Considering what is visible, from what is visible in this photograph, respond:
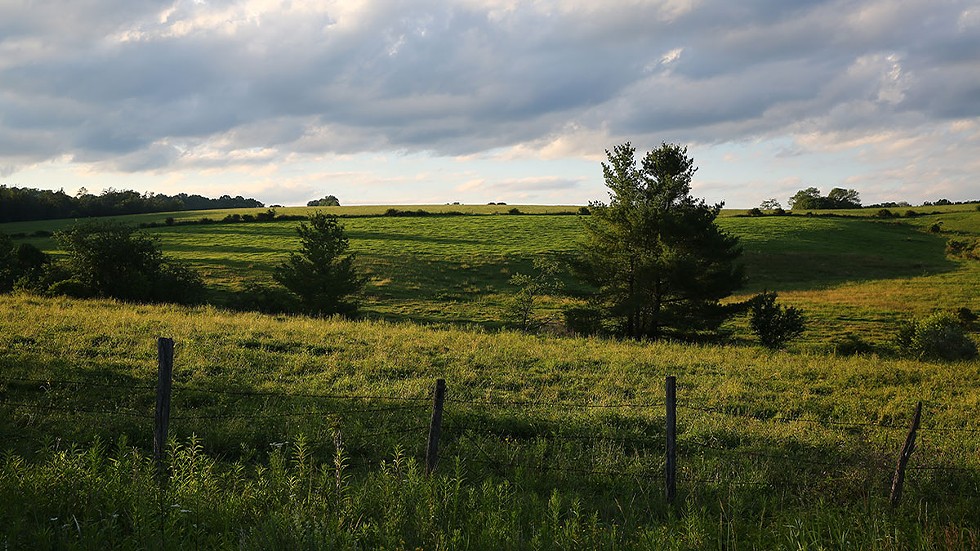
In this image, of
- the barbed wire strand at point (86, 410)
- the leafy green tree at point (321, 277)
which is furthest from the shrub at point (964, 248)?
the barbed wire strand at point (86, 410)

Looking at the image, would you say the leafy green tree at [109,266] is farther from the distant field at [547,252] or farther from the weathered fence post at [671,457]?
the weathered fence post at [671,457]

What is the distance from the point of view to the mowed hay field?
5.51 metres

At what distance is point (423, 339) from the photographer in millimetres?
20781

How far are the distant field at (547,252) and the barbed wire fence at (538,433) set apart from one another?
24.5 meters

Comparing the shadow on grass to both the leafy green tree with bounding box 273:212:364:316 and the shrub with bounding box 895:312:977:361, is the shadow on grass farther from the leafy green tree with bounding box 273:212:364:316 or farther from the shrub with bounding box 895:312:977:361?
the leafy green tree with bounding box 273:212:364:316

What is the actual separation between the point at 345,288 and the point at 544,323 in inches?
480

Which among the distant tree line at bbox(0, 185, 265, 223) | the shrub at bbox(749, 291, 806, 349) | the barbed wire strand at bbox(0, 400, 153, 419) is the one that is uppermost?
the distant tree line at bbox(0, 185, 265, 223)

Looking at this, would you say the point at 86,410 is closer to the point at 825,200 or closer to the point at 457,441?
the point at 457,441

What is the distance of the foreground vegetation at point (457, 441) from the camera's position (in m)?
5.52

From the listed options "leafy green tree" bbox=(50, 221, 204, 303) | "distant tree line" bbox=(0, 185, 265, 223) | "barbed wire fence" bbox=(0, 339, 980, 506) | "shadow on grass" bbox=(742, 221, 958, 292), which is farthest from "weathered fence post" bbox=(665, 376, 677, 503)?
"distant tree line" bbox=(0, 185, 265, 223)

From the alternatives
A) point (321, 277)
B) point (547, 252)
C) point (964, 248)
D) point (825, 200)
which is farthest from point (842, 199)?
point (321, 277)

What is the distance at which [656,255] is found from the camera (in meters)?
30.5

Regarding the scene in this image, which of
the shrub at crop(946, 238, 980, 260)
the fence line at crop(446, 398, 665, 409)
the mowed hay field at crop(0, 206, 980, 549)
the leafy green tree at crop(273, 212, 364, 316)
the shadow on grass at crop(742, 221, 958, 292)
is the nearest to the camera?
the mowed hay field at crop(0, 206, 980, 549)

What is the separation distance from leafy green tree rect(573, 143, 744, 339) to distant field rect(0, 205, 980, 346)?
7495 millimetres
